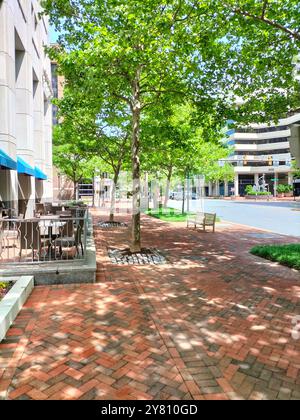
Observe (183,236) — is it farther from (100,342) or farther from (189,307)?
(100,342)

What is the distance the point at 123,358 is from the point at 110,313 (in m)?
1.44

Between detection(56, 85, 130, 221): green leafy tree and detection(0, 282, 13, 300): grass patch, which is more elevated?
detection(56, 85, 130, 221): green leafy tree

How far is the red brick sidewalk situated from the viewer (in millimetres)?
3432

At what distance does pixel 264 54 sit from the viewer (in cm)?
1098

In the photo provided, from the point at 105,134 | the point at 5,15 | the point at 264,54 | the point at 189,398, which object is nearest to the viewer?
the point at 189,398

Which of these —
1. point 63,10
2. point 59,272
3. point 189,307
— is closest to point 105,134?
point 63,10

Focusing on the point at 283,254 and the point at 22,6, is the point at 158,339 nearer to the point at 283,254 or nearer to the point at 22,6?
the point at 283,254

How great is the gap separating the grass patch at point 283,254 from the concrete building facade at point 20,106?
8508 mm

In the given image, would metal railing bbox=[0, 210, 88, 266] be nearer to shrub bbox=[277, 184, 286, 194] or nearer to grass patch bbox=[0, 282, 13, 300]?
grass patch bbox=[0, 282, 13, 300]

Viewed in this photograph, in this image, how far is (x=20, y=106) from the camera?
1677cm

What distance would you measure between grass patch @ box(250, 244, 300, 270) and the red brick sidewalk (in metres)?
0.94

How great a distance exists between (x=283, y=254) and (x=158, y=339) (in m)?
6.17

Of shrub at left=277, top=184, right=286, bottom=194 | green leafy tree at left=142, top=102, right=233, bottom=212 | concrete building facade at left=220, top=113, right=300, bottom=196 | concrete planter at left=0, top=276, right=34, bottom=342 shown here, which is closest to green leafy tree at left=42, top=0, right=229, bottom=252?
green leafy tree at left=142, top=102, right=233, bottom=212

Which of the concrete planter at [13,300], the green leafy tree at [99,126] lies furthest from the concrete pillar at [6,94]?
the concrete planter at [13,300]
